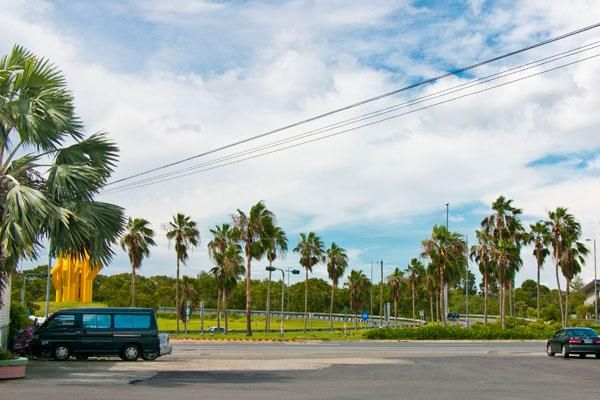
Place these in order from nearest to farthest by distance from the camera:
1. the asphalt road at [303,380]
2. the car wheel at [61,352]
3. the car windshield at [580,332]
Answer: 1. the asphalt road at [303,380]
2. the car wheel at [61,352]
3. the car windshield at [580,332]

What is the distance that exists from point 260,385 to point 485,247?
56.3 meters

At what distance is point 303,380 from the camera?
19.5 m

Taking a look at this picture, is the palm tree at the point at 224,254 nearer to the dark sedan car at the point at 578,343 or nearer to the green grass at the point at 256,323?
the green grass at the point at 256,323

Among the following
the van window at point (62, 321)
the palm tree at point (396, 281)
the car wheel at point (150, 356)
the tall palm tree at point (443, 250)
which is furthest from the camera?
the palm tree at point (396, 281)

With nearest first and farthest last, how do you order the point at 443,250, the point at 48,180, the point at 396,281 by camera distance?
the point at 48,180
the point at 443,250
the point at 396,281

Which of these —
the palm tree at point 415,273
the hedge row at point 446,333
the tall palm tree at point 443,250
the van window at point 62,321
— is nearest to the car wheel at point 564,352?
the van window at point 62,321

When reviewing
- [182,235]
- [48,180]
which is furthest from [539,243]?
[48,180]

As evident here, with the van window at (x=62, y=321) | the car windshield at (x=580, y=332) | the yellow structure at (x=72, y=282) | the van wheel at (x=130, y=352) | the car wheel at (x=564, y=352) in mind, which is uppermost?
the yellow structure at (x=72, y=282)

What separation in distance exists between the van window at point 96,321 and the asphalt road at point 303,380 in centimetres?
127

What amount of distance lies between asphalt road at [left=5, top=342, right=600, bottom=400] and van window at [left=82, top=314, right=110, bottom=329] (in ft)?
4.16

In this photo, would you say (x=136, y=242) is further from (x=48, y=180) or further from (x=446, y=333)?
(x=48, y=180)

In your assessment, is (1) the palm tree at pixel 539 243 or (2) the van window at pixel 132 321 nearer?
(2) the van window at pixel 132 321

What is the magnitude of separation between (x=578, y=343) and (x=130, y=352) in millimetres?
19022

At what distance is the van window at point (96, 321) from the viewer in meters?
26.5
